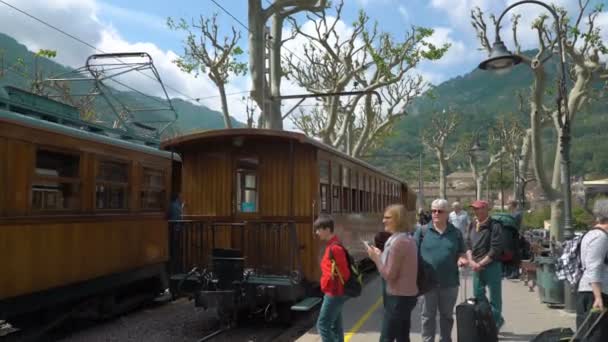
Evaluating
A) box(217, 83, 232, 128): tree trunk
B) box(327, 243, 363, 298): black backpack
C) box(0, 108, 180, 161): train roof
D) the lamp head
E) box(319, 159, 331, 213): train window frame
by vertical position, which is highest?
box(217, 83, 232, 128): tree trunk

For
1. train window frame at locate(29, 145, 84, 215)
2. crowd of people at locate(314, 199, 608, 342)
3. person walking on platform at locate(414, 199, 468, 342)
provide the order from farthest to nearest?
train window frame at locate(29, 145, 84, 215) < person walking on platform at locate(414, 199, 468, 342) < crowd of people at locate(314, 199, 608, 342)

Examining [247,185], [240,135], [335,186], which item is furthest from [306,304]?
[240,135]

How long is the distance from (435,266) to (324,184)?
428 centimetres

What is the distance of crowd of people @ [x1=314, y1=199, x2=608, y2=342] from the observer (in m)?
4.84

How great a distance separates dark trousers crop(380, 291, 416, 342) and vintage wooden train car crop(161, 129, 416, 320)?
3.27 metres

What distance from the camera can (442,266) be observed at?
5.64m

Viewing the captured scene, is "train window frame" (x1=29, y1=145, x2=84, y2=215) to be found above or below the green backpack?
above

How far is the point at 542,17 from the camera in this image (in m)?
16.7

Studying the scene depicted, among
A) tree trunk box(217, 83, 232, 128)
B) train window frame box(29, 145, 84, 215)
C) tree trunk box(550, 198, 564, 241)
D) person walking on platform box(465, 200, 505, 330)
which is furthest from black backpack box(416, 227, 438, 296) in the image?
tree trunk box(217, 83, 232, 128)

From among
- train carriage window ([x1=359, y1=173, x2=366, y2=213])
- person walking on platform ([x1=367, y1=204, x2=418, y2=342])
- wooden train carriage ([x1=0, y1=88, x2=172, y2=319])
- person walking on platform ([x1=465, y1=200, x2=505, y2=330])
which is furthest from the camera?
train carriage window ([x1=359, y1=173, x2=366, y2=213])

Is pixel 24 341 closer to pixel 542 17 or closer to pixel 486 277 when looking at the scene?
pixel 486 277

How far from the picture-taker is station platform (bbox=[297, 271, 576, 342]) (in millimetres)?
7566

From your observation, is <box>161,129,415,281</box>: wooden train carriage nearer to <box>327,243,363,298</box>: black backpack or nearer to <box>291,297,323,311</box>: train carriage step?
<box>291,297,323,311</box>: train carriage step

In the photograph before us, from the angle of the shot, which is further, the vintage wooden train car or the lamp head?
the lamp head
